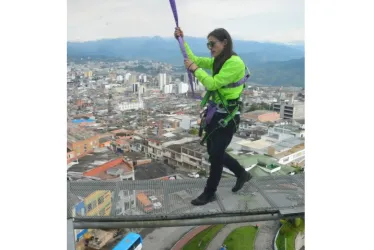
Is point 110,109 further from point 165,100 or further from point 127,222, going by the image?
point 127,222

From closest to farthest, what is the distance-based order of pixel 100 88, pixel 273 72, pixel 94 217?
pixel 94 217 → pixel 273 72 → pixel 100 88

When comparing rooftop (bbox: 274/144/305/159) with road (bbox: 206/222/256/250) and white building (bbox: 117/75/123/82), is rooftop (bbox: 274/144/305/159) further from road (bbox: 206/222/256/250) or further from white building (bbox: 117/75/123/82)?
white building (bbox: 117/75/123/82)

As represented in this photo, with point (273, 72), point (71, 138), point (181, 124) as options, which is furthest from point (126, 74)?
point (273, 72)

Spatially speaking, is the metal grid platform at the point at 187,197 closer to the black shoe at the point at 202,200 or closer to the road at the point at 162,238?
the black shoe at the point at 202,200

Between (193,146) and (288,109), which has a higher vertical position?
(288,109)

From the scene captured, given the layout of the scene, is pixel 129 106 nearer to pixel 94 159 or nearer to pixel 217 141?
pixel 94 159

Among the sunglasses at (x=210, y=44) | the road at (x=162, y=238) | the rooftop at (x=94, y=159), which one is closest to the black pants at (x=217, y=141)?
the sunglasses at (x=210, y=44)

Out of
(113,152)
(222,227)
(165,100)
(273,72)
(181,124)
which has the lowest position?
(222,227)

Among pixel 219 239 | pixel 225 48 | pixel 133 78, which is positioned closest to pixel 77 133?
pixel 133 78
